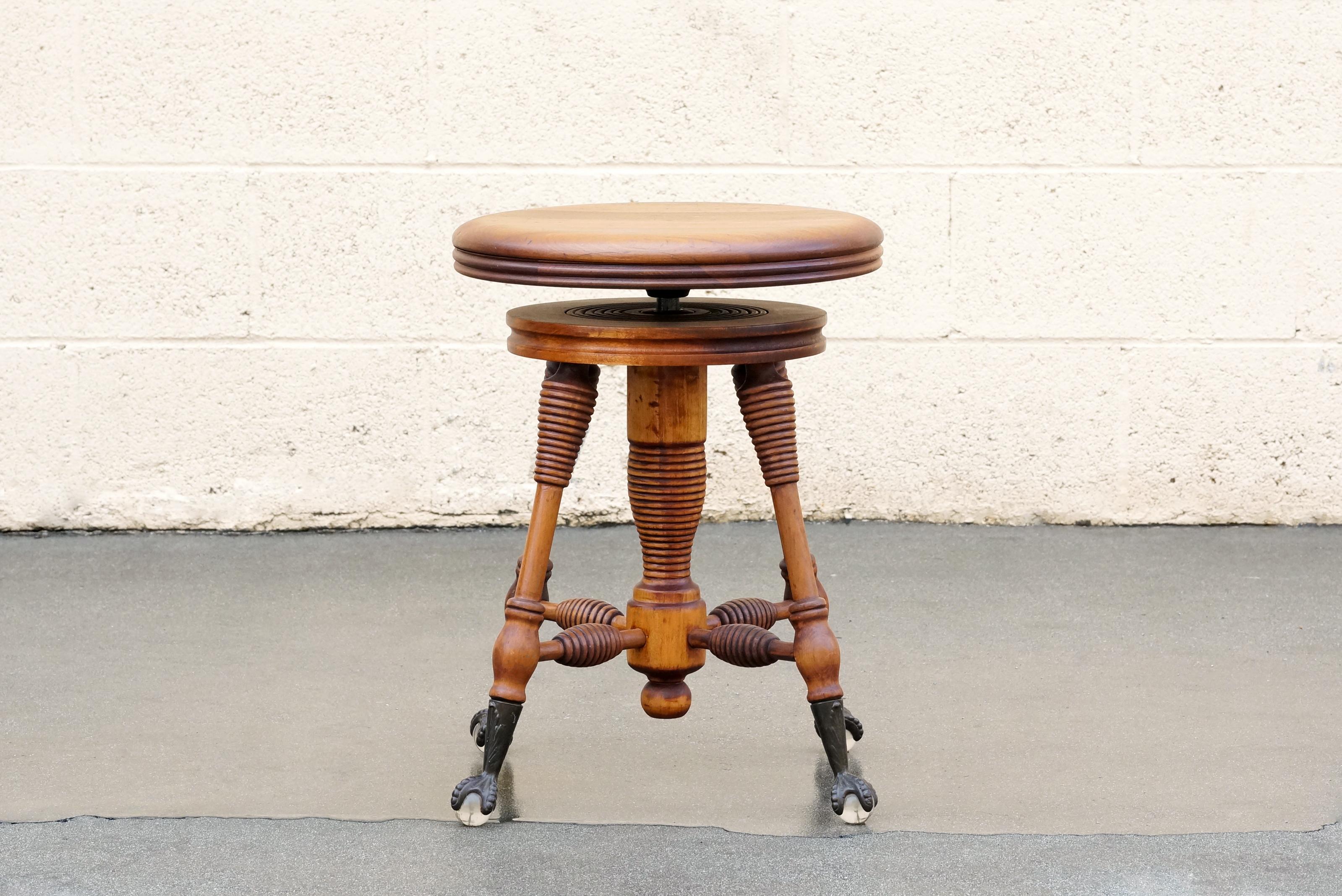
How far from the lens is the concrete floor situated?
213cm

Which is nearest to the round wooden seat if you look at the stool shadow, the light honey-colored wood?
the light honey-colored wood

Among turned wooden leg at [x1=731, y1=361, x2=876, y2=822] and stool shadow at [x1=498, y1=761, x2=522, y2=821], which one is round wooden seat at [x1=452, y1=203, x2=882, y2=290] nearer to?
turned wooden leg at [x1=731, y1=361, x2=876, y2=822]

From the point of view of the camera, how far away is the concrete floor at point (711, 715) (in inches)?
83.8

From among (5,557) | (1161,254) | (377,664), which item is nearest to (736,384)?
(377,664)

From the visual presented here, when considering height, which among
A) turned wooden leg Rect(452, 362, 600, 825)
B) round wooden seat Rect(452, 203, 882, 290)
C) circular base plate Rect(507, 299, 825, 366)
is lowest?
turned wooden leg Rect(452, 362, 600, 825)

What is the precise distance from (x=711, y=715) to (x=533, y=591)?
59 centimetres

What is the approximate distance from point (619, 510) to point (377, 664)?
3.76 ft

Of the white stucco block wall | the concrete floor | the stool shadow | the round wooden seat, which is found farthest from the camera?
the white stucco block wall

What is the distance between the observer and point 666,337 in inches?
82.2

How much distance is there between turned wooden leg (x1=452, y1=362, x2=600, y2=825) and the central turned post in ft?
0.32

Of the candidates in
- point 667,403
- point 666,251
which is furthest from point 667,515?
point 666,251

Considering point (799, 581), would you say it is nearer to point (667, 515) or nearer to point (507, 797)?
point (667, 515)

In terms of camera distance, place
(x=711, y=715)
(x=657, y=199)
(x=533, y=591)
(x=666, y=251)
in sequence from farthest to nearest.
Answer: (x=657, y=199)
(x=711, y=715)
(x=533, y=591)
(x=666, y=251)

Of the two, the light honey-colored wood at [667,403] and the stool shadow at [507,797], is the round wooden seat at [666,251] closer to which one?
the light honey-colored wood at [667,403]
